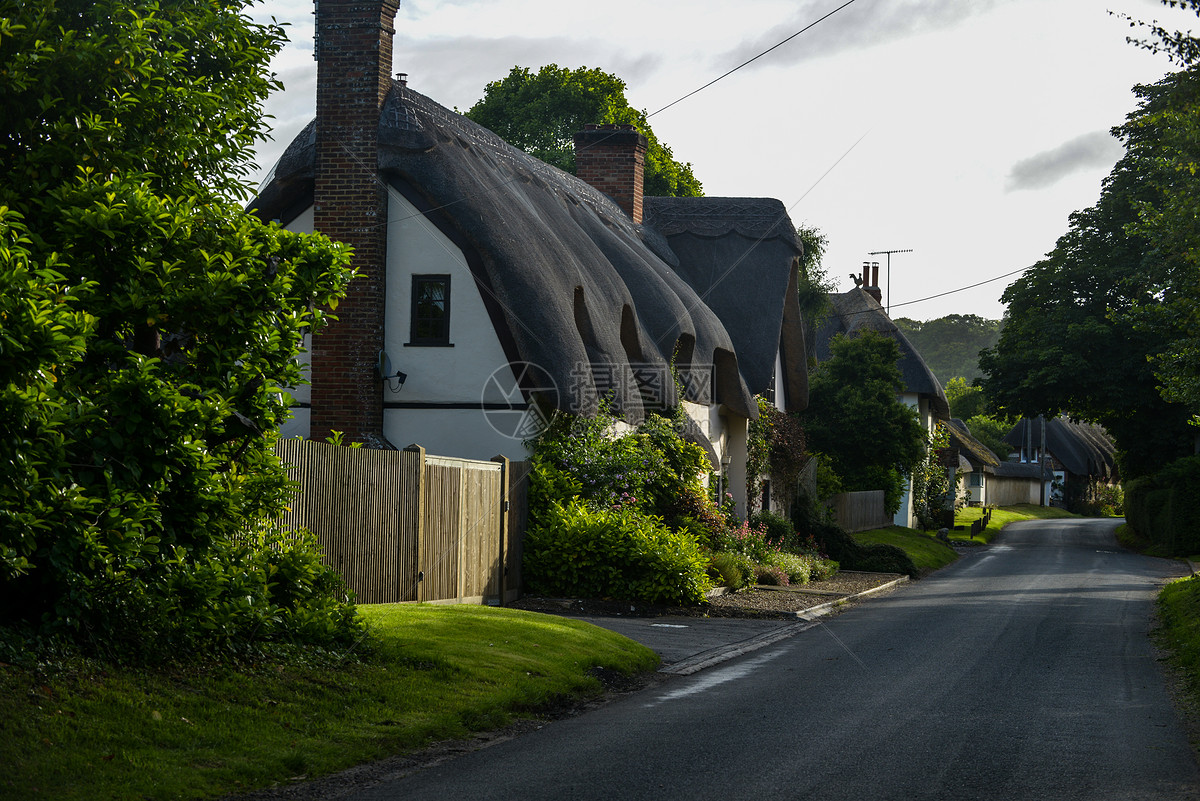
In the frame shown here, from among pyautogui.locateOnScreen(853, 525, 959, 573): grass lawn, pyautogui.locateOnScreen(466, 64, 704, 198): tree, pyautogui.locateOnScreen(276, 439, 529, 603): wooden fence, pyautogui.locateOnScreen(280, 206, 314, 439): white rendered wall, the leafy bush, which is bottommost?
pyautogui.locateOnScreen(853, 525, 959, 573): grass lawn

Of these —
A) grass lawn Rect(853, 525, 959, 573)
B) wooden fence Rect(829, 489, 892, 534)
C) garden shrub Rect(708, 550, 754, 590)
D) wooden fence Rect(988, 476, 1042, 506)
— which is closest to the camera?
garden shrub Rect(708, 550, 754, 590)

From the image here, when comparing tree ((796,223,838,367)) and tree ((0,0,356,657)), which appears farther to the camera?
tree ((796,223,838,367))

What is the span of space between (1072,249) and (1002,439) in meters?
58.2

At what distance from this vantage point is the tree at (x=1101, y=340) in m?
39.7

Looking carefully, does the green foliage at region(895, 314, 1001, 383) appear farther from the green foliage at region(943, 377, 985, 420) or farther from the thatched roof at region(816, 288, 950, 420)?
the thatched roof at region(816, 288, 950, 420)

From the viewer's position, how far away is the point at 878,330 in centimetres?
5075

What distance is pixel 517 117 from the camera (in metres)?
48.1

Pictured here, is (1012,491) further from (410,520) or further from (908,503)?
(410,520)

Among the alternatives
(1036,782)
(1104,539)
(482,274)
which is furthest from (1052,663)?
(1104,539)

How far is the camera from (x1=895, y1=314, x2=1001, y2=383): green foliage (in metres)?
165

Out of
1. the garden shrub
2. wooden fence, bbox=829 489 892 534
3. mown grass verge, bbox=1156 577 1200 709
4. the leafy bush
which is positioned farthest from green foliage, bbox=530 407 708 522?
wooden fence, bbox=829 489 892 534

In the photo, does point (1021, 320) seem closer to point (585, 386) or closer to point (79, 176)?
point (585, 386)

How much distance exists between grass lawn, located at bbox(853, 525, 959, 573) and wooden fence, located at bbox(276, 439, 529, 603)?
56.4 feet

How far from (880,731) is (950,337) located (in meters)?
169
